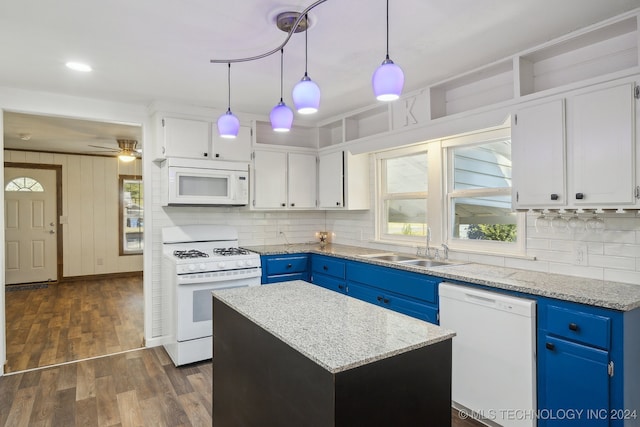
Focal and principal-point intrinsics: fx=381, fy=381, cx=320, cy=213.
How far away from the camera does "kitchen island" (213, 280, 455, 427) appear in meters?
1.16

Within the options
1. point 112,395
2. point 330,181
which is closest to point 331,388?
point 112,395

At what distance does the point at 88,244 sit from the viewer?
22.6 ft

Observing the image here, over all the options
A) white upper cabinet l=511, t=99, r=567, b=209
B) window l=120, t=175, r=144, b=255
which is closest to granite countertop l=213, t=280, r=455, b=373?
white upper cabinet l=511, t=99, r=567, b=209

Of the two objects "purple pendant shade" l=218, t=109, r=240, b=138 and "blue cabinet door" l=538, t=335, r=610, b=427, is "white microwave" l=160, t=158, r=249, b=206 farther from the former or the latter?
"blue cabinet door" l=538, t=335, r=610, b=427

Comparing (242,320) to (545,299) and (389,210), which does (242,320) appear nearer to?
(545,299)

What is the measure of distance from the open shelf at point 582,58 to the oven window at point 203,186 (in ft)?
9.06

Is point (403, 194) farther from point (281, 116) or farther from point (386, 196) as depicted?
point (281, 116)

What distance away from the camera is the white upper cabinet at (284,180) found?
13.6 feet

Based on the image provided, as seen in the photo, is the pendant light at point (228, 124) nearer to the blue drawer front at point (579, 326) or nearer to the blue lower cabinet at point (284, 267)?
the blue lower cabinet at point (284, 267)

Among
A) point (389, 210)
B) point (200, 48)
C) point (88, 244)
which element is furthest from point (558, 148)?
point (88, 244)

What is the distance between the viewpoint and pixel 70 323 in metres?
4.44

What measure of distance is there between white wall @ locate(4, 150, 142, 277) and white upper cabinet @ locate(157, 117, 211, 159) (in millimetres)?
4018

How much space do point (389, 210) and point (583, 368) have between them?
2.43 meters

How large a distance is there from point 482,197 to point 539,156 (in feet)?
2.64
